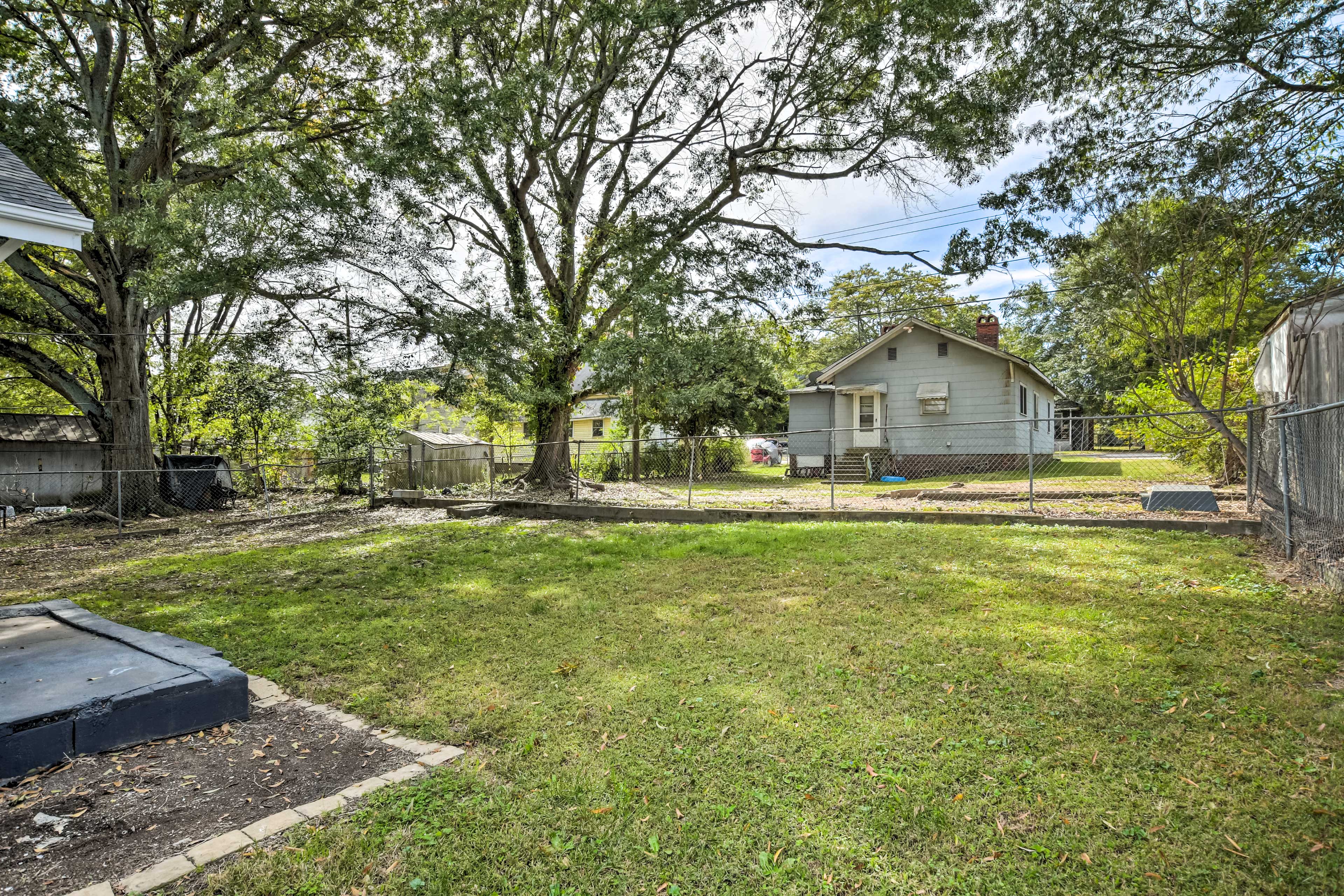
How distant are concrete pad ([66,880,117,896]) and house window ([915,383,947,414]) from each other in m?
20.4

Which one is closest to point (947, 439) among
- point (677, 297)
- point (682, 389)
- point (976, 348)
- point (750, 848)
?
point (976, 348)

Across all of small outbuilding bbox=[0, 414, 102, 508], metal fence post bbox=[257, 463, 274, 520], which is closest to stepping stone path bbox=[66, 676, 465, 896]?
metal fence post bbox=[257, 463, 274, 520]

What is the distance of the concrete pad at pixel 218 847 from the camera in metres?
2.08

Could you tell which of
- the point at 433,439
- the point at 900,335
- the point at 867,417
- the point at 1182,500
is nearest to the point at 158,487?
the point at 433,439

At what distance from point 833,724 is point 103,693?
342 centimetres

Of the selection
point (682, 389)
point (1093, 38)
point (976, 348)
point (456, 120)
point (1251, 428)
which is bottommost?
point (1251, 428)

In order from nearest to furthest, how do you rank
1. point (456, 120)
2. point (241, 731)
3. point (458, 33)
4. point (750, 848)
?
point (750, 848), point (241, 731), point (456, 120), point (458, 33)

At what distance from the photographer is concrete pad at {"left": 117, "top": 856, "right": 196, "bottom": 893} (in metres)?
1.92

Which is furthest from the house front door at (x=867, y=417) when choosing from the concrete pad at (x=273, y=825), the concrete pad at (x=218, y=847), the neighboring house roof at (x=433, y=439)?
the concrete pad at (x=218, y=847)

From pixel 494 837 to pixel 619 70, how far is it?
13.4 m

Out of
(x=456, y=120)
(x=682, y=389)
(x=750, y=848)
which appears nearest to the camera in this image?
(x=750, y=848)

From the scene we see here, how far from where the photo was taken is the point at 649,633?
4.49 m

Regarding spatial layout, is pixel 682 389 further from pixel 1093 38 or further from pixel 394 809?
pixel 394 809

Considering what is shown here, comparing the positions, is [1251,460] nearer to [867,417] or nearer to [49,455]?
[867,417]
